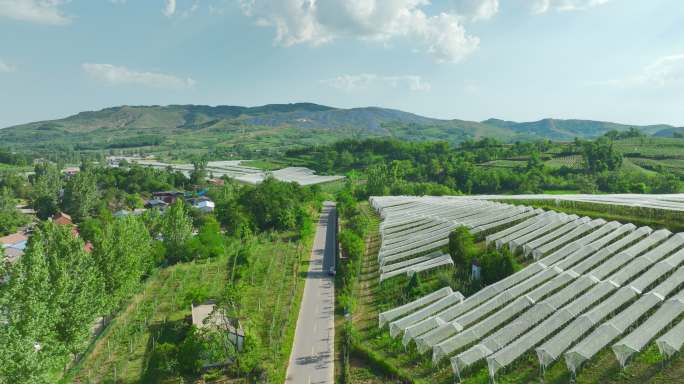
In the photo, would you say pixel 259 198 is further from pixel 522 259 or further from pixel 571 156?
pixel 571 156

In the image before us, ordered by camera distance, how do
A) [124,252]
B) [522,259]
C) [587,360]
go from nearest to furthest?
[587,360] → [124,252] → [522,259]

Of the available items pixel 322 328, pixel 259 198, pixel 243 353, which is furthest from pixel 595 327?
pixel 259 198

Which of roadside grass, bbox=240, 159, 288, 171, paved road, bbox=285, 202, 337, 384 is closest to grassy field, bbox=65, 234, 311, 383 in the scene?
paved road, bbox=285, 202, 337, 384

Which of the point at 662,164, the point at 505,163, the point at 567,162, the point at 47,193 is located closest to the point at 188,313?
the point at 47,193

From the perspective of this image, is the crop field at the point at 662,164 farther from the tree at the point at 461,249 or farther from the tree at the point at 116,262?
the tree at the point at 116,262

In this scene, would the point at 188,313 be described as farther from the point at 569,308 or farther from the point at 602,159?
the point at 602,159

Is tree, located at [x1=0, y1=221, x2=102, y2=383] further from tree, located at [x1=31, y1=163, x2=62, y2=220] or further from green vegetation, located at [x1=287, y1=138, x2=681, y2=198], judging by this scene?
green vegetation, located at [x1=287, y1=138, x2=681, y2=198]

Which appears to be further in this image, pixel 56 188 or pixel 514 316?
pixel 56 188
